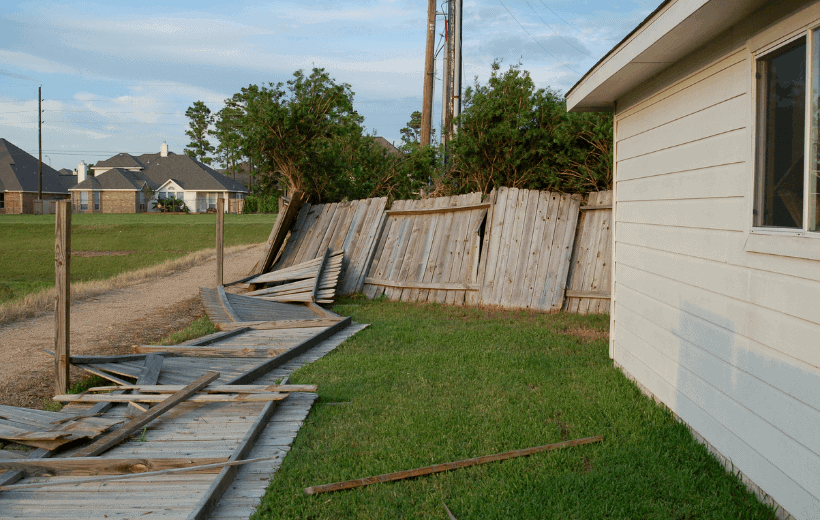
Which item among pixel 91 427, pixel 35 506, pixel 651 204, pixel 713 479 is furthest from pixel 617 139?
pixel 35 506

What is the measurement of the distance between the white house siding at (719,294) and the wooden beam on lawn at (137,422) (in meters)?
3.77

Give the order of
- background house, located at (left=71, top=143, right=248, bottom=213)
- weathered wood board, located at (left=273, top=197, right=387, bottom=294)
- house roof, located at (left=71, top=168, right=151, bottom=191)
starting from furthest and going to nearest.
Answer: background house, located at (left=71, top=143, right=248, bottom=213)
house roof, located at (left=71, top=168, right=151, bottom=191)
weathered wood board, located at (left=273, top=197, right=387, bottom=294)

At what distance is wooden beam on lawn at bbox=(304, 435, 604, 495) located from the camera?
143 inches

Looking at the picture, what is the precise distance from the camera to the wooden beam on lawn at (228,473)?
3205 mm

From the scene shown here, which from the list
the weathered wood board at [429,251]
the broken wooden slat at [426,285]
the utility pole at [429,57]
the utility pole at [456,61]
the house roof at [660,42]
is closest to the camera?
the house roof at [660,42]

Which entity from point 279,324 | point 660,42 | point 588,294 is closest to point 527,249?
point 588,294

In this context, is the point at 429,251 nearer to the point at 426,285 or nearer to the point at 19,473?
the point at 426,285

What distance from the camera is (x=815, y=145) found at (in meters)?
3.10

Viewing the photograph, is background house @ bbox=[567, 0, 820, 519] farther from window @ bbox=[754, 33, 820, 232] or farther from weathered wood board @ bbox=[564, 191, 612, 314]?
weathered wood board @ bbox=[564, 191, 612, 314]

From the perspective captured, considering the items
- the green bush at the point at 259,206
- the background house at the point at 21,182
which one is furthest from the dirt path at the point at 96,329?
the background house at the point at 21,182

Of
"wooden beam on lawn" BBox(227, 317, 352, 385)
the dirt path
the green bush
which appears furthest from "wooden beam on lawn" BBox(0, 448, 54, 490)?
the green bush

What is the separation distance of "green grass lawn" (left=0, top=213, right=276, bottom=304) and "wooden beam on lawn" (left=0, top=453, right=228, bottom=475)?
1056 centimetres

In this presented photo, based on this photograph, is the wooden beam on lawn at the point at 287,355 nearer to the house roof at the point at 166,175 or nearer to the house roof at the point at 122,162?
the house roof at the point at 166,175

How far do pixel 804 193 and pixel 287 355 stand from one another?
5091 mm
